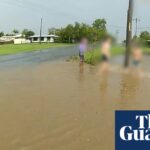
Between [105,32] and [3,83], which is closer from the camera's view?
[105,32]

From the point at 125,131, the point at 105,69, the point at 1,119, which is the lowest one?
the point at 1,119

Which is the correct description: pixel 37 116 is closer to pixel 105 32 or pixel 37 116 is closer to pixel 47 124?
pixel 47 124

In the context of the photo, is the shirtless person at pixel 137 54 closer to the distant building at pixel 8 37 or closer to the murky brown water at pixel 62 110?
the distant building at pixel 8 37

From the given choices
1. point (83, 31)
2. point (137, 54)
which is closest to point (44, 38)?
point (83, 31)

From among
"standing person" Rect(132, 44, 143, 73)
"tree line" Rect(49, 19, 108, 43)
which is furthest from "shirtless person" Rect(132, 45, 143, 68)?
"tree line" Rect(49, 19, 108, 43)

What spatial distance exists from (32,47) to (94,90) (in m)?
10.1

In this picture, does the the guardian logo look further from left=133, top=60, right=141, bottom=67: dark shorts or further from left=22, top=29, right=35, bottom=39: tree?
left=133, top=60, right=141, bottom=67: dark shorts

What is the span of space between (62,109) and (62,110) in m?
0.13

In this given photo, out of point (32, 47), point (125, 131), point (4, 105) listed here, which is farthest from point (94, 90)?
point (32, 47)

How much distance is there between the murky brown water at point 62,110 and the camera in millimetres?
7279

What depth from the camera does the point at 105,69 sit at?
6.24ft

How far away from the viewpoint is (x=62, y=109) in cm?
1020

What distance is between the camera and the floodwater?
286 inches

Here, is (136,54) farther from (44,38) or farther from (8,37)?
(8,37)
